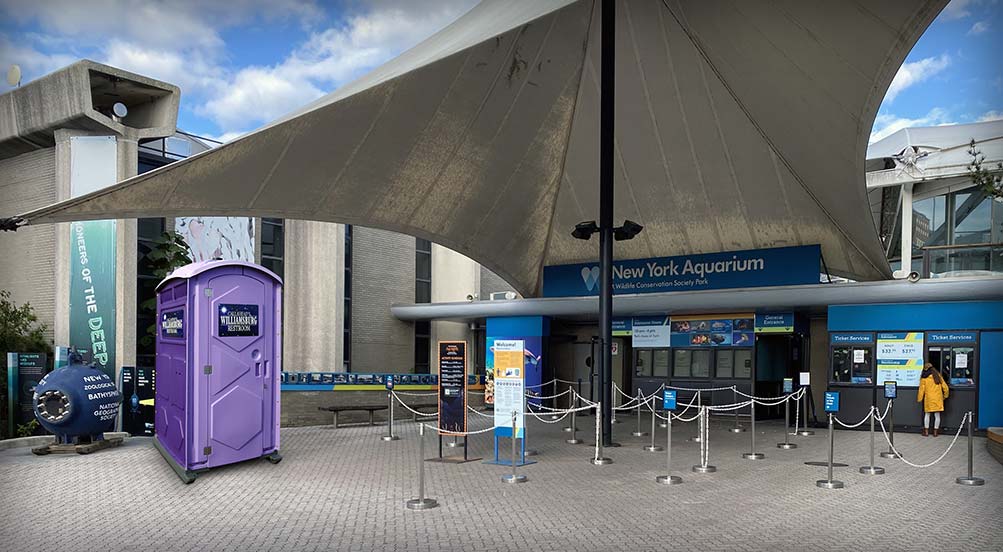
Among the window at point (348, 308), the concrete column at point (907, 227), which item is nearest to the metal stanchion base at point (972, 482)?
the concrete column at point (907, 227)

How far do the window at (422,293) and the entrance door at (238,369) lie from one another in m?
16.4

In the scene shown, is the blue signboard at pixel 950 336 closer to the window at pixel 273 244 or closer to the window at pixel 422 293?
the window at pixel 422 293

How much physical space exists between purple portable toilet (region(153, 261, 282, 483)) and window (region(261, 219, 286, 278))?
11399mm

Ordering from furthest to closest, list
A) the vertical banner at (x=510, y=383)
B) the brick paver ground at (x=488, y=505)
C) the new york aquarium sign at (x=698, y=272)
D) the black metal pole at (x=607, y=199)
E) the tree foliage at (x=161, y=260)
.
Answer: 1. the new york aquarium sign at (x=698, y=272)
2. the tree foliage at (x=161, y=260)
3. the black metal pole at (x=607, y=199)
4. the vertical banner at (x=510, y=383)
5. the brick paver ground at (x=488, y=505)

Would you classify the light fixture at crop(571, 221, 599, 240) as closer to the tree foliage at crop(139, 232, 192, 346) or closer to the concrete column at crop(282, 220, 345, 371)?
the tree foliage at crop(139, 232, 192, 346)

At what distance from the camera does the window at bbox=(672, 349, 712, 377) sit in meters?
20.6

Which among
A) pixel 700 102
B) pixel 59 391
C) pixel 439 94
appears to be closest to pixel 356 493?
pixel 59 391

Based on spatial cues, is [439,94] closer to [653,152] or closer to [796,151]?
[653,152]

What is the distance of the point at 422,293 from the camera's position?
28.8 m

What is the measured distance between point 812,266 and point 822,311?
1.55 meters

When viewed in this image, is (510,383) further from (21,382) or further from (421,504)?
(21,382)

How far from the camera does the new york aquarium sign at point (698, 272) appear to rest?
743 inches

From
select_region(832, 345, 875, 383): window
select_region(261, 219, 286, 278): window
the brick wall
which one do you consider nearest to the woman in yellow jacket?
select_region(832, 345, 875, 383): window

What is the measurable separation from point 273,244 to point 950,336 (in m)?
18.1
